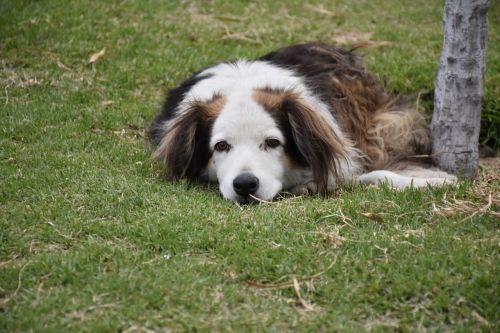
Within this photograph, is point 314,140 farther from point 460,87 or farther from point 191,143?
point 460,87

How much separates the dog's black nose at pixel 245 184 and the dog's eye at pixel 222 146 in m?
0.49

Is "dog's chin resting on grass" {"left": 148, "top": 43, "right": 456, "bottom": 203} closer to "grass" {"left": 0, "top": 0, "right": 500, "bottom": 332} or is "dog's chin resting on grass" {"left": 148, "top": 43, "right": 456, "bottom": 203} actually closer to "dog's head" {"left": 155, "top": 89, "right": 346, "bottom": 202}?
"dog's head" {"left": 155, "top": 89, "right": 346, "bottom": 202}

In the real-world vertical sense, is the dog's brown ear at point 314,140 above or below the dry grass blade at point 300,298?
above

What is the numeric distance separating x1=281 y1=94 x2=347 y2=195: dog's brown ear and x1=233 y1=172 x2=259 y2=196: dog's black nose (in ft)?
2.38

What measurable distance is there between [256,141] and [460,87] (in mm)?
1864

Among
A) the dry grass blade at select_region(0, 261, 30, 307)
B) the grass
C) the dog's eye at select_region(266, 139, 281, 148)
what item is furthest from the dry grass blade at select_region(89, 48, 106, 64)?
the dry grass blade at select_region(0, 261, 30, 307)

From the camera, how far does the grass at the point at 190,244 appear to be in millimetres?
3600

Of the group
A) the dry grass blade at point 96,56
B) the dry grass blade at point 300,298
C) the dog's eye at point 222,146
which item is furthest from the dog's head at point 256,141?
the dry grass blade at point 96,56

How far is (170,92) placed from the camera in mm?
6777

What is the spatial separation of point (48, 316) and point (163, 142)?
2.64 metres

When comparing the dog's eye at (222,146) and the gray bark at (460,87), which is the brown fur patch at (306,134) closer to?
the dog's eye at (222,146)

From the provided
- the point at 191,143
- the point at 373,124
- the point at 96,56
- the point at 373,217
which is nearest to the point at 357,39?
the point at 373,124

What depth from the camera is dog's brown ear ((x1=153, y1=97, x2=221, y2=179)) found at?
18.8 feet

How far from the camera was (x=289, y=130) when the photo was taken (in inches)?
224
